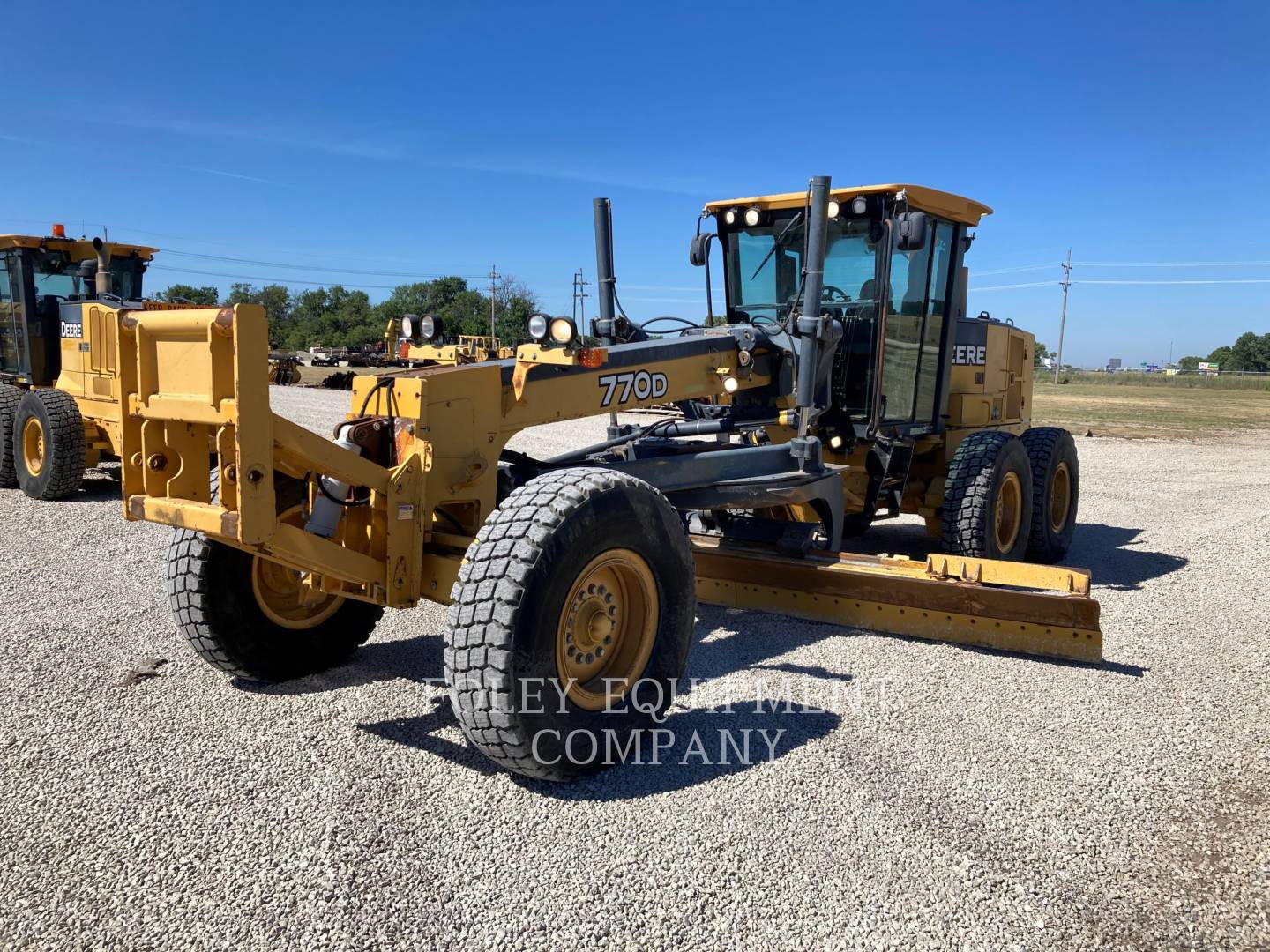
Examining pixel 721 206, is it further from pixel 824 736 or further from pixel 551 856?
pixel 551 856

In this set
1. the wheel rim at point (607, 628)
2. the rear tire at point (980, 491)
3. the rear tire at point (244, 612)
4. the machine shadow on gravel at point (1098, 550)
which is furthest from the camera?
the machine shadow on gravel at point (1098, 550)

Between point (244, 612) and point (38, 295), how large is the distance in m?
9.78

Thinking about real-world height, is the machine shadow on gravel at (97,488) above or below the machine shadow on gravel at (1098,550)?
below

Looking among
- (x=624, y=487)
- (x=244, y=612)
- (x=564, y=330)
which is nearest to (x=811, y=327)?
(x=564, y=330)

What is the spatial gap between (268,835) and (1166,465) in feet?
52.5

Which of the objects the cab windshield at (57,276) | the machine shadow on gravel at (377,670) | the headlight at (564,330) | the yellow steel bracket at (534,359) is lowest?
the machine shadow on gravel at (377,670)

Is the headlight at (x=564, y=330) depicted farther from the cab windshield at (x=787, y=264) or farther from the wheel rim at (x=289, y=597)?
the cab windshield at (x=787, y=264)

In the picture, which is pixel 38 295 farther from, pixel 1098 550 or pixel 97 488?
pixel 1098 550

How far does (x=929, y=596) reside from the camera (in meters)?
5.44

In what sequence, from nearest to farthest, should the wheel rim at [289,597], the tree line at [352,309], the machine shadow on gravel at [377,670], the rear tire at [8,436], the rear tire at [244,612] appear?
the rear tire at [244,612] < the wheel rim at [289,597] < the machine shadow on gravel at [377,670] < the rear tire at [8,436] < the tree line at [352,309]

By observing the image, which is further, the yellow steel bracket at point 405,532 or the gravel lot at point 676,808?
the yellow steel bracket at point 405,532

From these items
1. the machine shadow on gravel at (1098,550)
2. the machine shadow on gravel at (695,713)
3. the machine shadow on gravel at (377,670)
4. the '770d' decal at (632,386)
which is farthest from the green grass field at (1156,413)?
the machine shadow on gravel at (377,670)

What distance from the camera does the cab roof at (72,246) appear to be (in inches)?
461

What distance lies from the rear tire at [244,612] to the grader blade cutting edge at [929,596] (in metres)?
2.48
